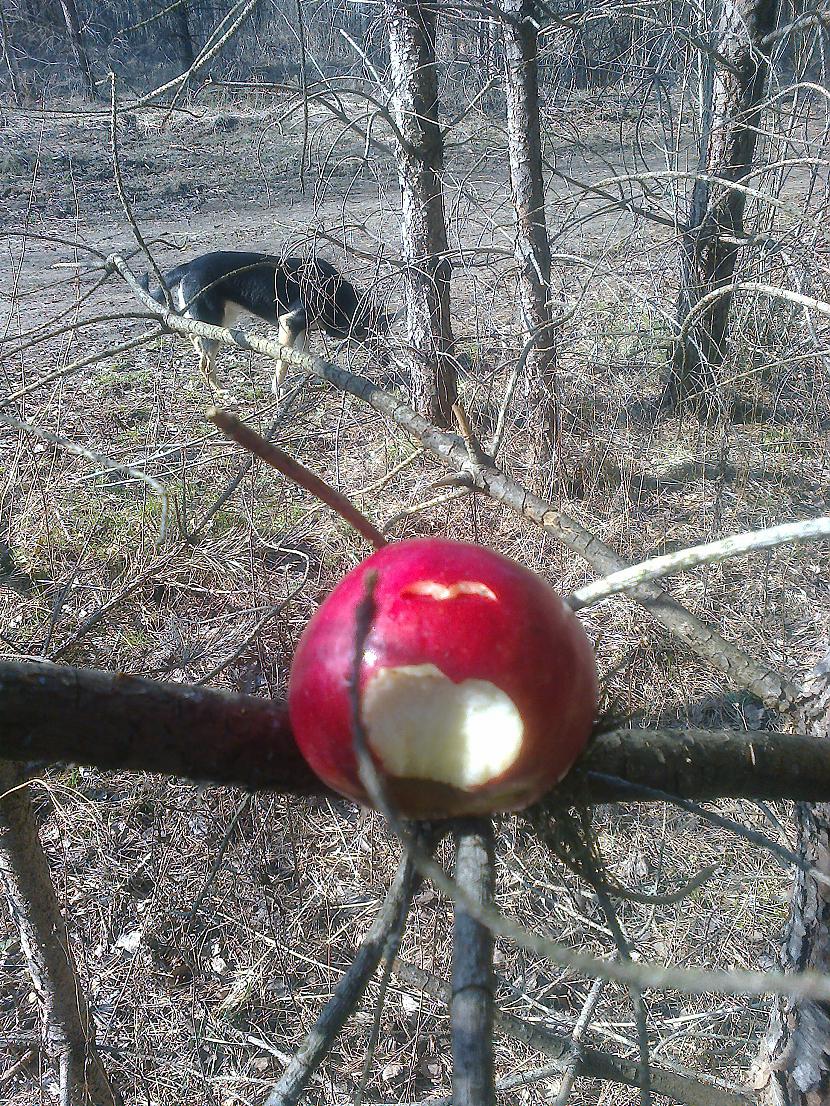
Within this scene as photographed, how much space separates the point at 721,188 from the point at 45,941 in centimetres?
533

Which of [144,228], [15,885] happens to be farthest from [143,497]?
[144,228]

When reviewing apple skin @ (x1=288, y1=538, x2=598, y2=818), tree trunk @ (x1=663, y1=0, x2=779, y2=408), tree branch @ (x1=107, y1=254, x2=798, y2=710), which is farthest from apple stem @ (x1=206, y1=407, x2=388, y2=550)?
tree trunk @ (x1=663, y1=0, x2=779, y2=408)

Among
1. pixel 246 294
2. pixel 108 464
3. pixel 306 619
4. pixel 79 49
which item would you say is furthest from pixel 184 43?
pixel 108 464

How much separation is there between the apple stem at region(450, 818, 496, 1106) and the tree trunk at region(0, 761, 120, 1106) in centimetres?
129

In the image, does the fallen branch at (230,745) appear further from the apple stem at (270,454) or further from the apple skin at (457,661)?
the apple stem at (270,454)

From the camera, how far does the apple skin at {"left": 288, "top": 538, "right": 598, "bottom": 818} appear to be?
0.78 m

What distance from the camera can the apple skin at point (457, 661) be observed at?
0.78 metres

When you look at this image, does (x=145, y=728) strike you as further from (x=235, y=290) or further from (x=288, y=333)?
(x=235, y=290)

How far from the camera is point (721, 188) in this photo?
4.80 m

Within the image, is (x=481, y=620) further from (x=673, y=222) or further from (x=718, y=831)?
(x=673, y=222)

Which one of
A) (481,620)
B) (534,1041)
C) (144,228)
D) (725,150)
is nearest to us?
(481,620)

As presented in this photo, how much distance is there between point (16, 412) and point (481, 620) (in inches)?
171

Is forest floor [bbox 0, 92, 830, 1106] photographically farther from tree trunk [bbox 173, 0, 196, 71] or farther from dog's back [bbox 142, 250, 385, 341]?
tree trunk [bbox 173, 0, 196, 71]

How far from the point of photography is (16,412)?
170 inches
